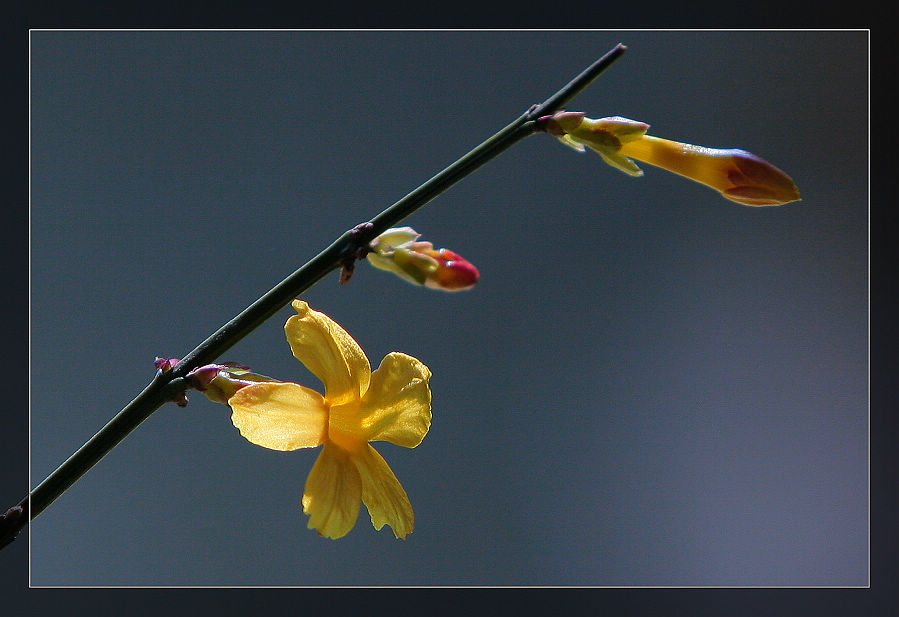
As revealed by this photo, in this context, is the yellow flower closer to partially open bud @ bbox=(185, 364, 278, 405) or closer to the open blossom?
partially open bud @ bbox=(185, 364, 278, 405)

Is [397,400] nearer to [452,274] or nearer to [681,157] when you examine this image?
[452,274]

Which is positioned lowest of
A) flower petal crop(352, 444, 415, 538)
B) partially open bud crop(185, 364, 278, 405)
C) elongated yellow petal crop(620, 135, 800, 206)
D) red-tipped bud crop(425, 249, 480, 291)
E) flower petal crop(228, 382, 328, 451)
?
flower petal crop(352, 444, 415, 538)

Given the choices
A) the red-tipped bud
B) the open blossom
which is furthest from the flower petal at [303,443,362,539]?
the open blossom

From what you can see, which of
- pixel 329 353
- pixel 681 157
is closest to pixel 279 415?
pixel 329 353

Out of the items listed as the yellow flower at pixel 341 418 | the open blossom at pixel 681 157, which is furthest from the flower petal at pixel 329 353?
the open blossom at pixel 681 157

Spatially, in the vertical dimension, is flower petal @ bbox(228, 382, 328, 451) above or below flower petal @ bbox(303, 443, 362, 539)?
above

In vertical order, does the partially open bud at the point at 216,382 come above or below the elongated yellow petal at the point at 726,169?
below

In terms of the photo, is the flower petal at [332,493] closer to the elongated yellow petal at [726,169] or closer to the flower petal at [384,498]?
the flower petal at [384,498]
